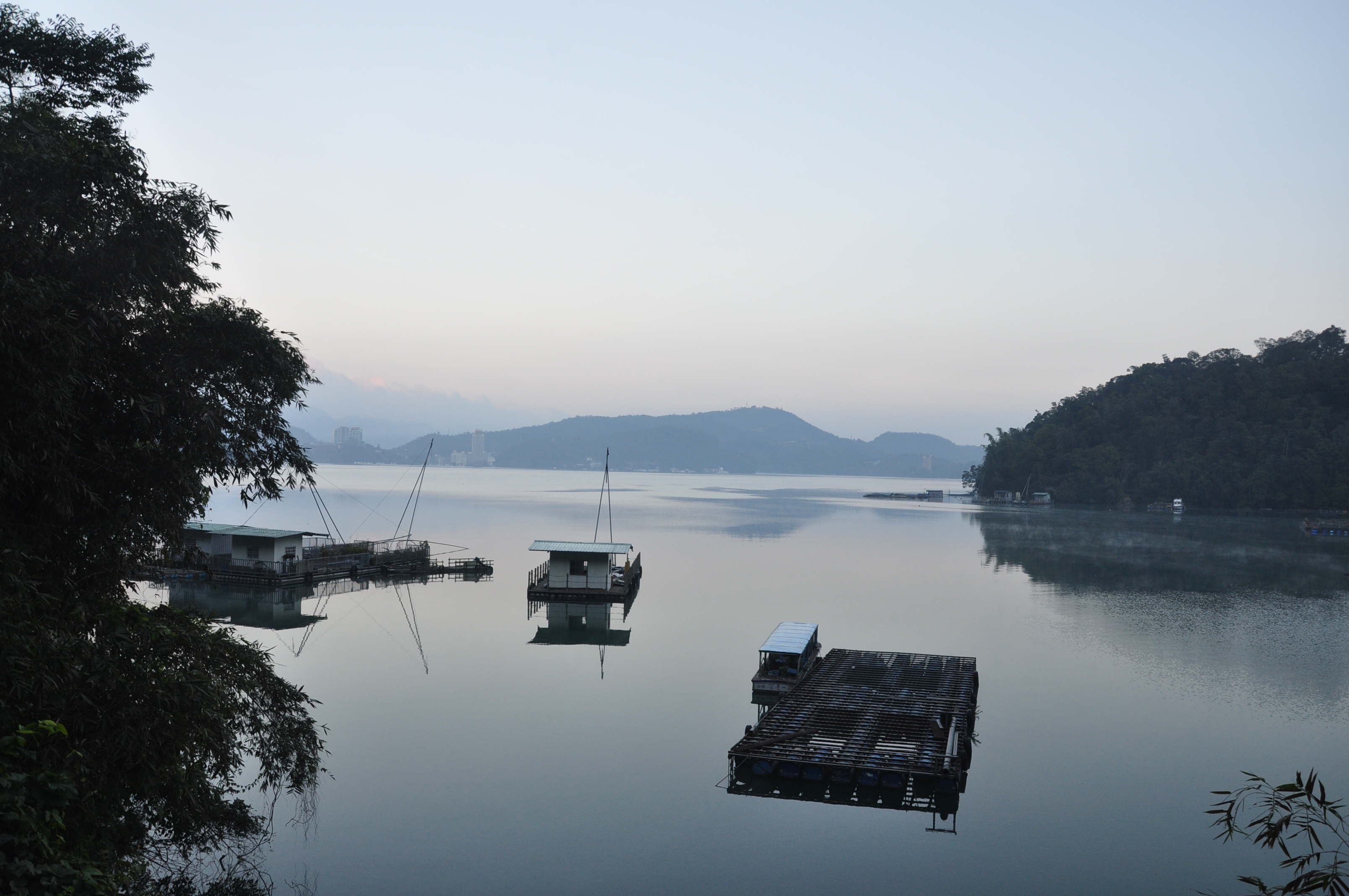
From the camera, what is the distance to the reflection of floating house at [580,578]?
128 feet

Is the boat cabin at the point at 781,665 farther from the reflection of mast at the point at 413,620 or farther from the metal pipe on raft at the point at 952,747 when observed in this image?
the reflection of mast at the point at 413,620

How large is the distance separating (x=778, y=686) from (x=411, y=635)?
47.6 feet

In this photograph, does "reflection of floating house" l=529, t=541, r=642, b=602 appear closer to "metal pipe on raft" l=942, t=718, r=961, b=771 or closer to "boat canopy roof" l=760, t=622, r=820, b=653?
"boat canopy roof" l=760, t=622, r=820, b=653

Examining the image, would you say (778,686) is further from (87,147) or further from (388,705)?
(87,147)

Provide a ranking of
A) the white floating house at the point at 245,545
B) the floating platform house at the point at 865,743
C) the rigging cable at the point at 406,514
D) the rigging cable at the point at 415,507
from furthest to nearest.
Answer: the rigging cable at the point at 406,514, the rigging cable at the point at 415,507, the white floating house at the point at 245,545, the floating platform house at the point at 865,743

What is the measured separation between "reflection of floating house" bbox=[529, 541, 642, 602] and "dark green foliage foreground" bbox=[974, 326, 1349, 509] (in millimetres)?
98836

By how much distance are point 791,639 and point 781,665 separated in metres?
1.77

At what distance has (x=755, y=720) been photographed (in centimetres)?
2198

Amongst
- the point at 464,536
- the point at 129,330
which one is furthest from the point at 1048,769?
the point at 464,536

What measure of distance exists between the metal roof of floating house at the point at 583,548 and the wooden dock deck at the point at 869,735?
1752 centimetres

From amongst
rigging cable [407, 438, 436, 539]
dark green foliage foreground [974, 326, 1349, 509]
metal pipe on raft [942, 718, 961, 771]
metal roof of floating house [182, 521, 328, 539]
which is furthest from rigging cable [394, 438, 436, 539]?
dark green foliage foreground [974, 326, 1349, 509]

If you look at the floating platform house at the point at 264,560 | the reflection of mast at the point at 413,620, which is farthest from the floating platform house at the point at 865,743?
the floating platform house at the point at 264,560

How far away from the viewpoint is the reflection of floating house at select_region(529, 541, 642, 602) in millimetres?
39000

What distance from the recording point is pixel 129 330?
34.9 feet
